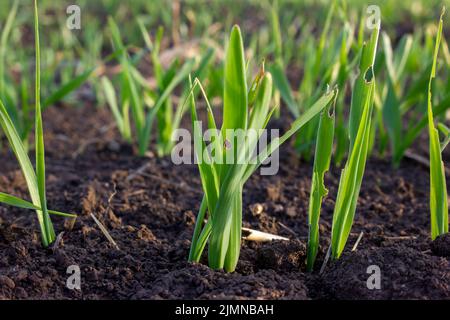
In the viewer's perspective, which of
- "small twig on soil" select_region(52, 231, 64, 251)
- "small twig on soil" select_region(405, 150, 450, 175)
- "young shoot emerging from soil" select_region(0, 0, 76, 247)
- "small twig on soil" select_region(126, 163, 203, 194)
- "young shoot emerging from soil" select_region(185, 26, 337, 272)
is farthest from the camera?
"small twig on soil" select_region(405, 150, 450, 175)

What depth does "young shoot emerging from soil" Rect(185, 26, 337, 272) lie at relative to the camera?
115cm

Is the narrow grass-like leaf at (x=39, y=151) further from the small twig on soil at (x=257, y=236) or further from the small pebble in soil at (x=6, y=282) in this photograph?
the small twig on soil at (x=257, y=236)

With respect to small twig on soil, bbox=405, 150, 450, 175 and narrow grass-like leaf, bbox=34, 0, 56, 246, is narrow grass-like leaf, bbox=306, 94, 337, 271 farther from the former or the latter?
small twig on soil, bbox=405, 150, 450, 175

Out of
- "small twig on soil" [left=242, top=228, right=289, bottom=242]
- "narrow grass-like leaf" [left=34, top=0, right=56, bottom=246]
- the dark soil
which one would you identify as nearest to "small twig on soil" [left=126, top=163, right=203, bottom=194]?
the dark soil

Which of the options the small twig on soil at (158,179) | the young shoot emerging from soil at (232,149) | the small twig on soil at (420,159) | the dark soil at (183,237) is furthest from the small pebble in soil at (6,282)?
the small twig on soil at (420,159)

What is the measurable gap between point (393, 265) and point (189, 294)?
0.40 meters

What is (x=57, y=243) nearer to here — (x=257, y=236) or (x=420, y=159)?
(x=257, y=236)

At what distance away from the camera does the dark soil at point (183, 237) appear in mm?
1231

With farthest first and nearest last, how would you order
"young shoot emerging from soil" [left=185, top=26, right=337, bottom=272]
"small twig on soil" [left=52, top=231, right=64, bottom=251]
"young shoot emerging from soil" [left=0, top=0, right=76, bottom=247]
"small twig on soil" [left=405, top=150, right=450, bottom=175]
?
"small twig on soil" [left=405, top=150, right=450, bottom=175], "small twig on soil" [left=52, top=231, right=64, bottom=251], "young shoot emerging from soil" [left=0, top=0, right=76, bottom=247], "young shoot emerging from soil" [left=185, top=26, right=337, bottom=272]

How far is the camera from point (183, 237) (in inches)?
61.4

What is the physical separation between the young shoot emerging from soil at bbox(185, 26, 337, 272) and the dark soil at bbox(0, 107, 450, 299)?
8 centimetres
